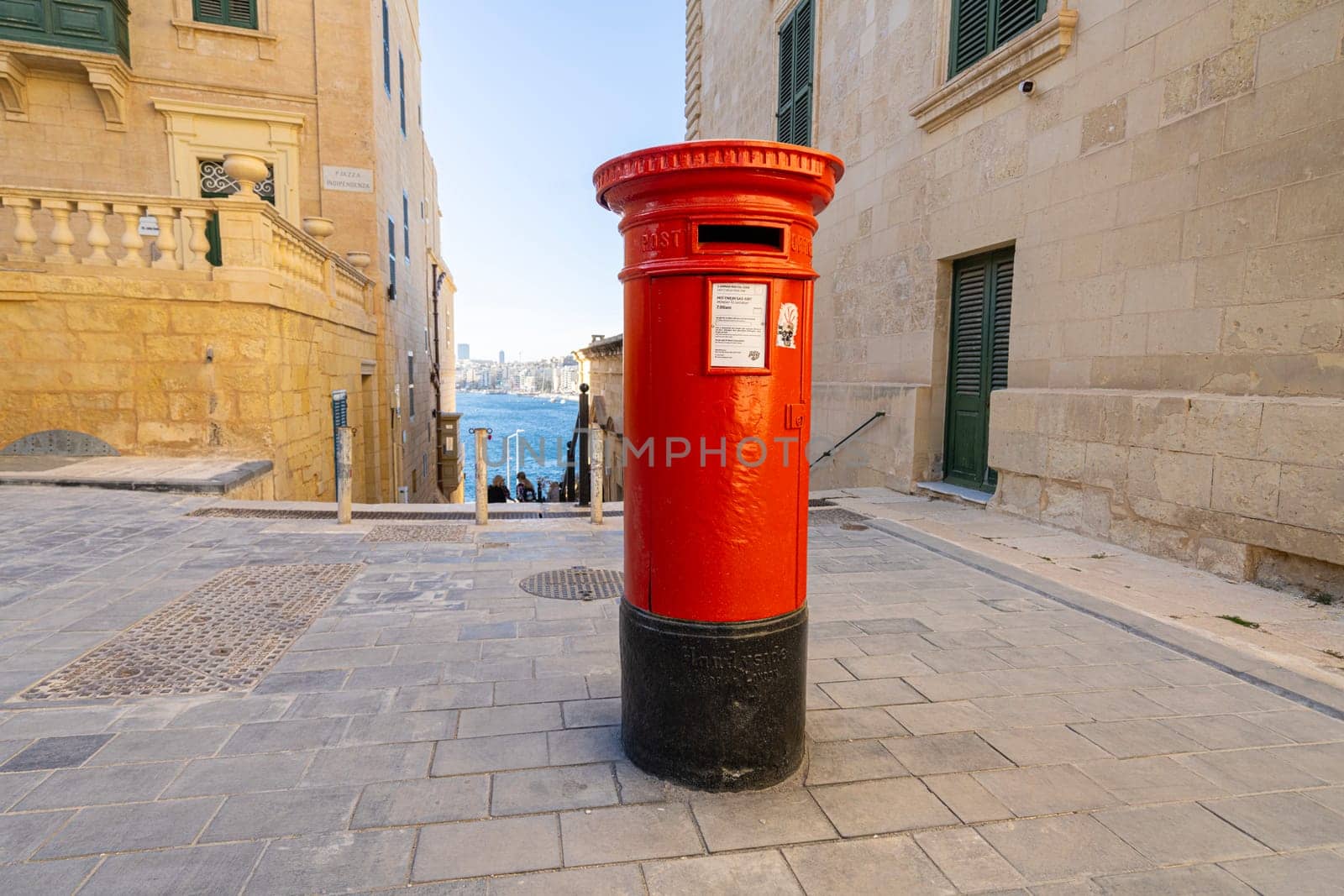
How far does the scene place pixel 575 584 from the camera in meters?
5.20

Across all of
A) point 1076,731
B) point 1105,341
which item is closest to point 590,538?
point 1076,731

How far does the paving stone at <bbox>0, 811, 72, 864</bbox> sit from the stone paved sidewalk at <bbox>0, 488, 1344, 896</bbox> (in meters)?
0.01

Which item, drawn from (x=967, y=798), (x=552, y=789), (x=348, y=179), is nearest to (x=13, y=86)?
(x=348, y=179)

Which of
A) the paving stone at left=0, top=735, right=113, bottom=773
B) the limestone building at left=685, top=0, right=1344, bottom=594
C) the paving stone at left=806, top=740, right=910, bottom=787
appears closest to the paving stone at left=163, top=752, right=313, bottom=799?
the paving stone at left=0, top=735, right=113, bottom=773

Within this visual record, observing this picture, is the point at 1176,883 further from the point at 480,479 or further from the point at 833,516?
the point at 480,479

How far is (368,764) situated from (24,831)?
1.02m

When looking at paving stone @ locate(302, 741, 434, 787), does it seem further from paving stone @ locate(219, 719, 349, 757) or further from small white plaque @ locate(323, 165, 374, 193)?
small white plaque @ locate(323, 165, 374, 193)

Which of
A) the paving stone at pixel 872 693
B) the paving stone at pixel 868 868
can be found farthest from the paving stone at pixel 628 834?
the paving stone at pixel 872 693

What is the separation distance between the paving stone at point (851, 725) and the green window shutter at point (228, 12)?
55.6ft

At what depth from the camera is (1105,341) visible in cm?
651

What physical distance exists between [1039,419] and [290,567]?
22.9 feet

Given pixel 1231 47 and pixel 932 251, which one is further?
pixel 932 251

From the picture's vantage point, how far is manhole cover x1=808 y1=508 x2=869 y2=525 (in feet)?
25.0

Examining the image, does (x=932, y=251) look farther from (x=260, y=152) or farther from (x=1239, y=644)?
(x=260, y=152)
